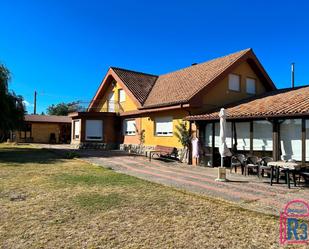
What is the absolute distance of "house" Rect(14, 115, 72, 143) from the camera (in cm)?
3853

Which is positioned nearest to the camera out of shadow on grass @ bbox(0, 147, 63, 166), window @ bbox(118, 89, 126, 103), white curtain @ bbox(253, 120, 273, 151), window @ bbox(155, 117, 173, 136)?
white curtain @ bbox(253, 120, 273, 151)

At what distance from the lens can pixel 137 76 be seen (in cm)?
2872

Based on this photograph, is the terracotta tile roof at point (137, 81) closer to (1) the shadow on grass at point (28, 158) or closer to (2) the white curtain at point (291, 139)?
(1) the shadow on grass at point (28, 158)

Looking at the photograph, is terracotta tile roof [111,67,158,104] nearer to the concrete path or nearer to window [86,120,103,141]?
window [86,120,103,141]

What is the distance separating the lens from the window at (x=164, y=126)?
20172 mm

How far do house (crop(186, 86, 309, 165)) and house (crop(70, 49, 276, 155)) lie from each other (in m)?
2.38

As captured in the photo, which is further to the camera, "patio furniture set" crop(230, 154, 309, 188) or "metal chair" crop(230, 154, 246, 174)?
"metal chair" crop(230, 154, 246, 174)

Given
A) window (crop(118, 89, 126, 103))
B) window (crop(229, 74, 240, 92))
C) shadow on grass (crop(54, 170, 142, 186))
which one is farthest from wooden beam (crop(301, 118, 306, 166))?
window (crop(118, 89, 126, 103))

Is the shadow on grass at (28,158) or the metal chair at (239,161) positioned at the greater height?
the metal chair at (239,161)

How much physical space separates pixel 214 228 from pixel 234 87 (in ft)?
52.1

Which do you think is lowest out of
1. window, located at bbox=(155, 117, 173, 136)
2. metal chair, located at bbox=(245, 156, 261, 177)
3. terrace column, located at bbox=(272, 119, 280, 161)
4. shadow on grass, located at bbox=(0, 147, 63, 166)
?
shadow on grass, located at bbox=(0, 147, 63, 166)

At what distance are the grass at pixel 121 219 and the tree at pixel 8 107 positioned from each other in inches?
530

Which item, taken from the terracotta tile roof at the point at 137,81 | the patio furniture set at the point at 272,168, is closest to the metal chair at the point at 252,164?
the patio furniture set at the point at 272,168

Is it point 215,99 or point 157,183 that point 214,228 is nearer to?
point 157,183
